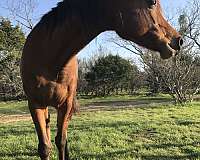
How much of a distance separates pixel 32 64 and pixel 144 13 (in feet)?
4.72

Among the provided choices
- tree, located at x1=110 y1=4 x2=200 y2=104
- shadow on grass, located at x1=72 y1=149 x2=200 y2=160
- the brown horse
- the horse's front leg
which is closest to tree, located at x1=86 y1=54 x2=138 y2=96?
tree, located at x1=110 y1=4 x2=200 y2=104

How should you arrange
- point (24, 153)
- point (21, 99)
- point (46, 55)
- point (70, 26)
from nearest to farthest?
point (70, 26)
point (46, 55)
point (24, 153)
point (21, 99)

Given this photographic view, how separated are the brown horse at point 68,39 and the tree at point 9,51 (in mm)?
21636

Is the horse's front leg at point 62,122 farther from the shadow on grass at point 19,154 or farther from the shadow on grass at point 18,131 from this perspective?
the shadow on grass at point 18,131

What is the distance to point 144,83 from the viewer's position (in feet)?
120

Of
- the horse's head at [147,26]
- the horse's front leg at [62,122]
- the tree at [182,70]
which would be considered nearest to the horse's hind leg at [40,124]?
the horse's front leg at [62,122]

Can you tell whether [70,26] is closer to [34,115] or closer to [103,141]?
[34,115]

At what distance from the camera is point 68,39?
11.5 ft

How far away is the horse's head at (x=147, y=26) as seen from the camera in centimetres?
287

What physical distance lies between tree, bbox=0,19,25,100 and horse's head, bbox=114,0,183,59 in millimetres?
22769

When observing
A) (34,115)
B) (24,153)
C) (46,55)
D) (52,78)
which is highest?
(46,55)

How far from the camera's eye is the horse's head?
2.87 m

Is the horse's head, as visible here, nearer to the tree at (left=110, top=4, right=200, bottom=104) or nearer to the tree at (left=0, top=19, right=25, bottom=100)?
the tree at (left=110, top=4, right=200, bottom=104)

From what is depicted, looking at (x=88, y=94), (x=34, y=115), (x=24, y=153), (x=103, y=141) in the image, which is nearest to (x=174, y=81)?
(x=103, y=141)
